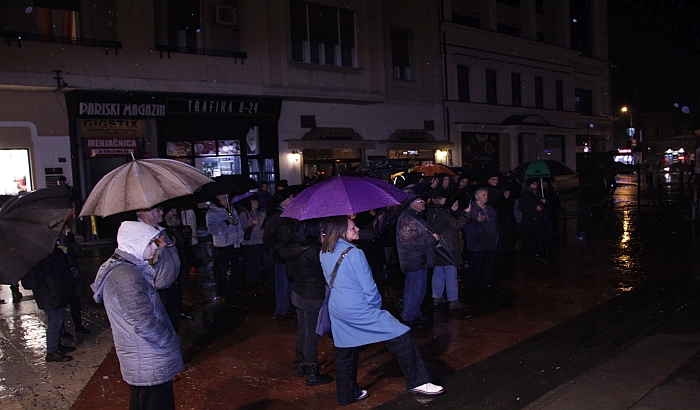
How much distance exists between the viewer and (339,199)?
5.80 metres

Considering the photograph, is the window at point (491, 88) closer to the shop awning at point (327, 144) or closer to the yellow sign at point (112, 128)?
the shop awning at point (327, 144)

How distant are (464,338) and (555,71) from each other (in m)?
29.7

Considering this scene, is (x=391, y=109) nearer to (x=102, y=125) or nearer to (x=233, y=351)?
(x=102, y=125)

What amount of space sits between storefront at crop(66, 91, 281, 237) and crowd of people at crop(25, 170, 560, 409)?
6.89 metres

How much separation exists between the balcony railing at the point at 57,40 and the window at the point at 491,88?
18.2 meters

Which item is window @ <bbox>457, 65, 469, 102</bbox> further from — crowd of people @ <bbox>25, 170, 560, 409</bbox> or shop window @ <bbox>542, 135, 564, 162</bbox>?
crowd of people @ <bbox>25, 170, 560, 409</bbox>

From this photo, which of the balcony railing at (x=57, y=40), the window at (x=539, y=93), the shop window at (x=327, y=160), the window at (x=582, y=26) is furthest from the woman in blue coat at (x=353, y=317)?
the window at (x=582, y=26)

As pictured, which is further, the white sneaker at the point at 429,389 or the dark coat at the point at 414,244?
the dark coat at the point at 414,244

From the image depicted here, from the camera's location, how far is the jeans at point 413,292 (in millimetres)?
7375

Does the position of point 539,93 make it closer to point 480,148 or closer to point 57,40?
point 480,148

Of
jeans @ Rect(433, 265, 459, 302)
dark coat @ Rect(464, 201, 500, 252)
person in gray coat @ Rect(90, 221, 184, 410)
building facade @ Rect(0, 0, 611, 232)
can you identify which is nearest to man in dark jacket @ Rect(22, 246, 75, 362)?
person in gray coat @ Rect(90, 221, 184, 410)

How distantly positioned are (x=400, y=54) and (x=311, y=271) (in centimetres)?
2032

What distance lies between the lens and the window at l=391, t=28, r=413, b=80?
24.4 metres

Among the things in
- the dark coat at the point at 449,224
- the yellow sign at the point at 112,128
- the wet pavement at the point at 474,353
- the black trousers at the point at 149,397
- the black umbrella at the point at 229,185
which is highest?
the yellow sign at the point at 112,128
